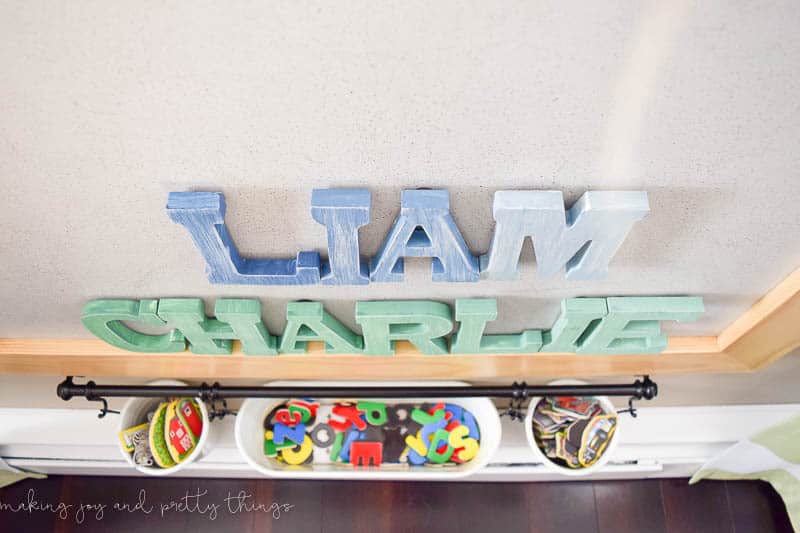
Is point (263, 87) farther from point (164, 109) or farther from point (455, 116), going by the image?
point (455, 116)

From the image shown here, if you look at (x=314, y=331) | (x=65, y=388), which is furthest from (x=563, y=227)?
(x=65, y=388)

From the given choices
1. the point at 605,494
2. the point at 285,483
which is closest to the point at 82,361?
the point at 285,483

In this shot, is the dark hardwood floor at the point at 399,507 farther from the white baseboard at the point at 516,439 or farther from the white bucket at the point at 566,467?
the white bucket at the point at 566,467

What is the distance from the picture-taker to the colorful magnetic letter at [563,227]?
0.86 meters

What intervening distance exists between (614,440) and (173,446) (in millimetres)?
1228

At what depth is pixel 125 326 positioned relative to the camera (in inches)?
53.0

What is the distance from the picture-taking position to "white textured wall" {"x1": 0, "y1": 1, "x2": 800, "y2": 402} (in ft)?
2.19

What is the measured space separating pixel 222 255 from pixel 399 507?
146 cm

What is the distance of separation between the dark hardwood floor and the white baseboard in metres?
0.17

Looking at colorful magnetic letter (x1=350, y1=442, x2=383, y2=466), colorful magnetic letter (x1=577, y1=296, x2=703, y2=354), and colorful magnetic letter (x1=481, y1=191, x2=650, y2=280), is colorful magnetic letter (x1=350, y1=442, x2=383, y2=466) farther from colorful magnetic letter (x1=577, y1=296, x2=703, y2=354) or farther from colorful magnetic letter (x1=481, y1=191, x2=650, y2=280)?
colorful magnetic letter (x1=481, y1=191, x2=650, y2=280)

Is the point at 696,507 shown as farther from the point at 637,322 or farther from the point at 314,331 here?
the point at 314,331

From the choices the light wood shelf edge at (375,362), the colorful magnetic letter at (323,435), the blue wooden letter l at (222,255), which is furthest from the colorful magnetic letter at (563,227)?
the colorful magnetic letter at (323,435)

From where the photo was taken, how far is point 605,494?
6.94 ft

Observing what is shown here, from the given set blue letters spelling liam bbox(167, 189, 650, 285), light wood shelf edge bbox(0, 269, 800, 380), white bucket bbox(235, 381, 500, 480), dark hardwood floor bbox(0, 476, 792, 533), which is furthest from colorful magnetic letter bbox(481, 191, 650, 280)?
dark hardwood floor bbox(0, 476, 792, 533)
